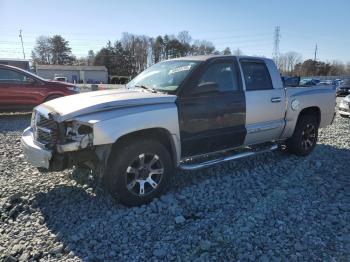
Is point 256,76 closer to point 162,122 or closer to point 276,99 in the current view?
point 276,99

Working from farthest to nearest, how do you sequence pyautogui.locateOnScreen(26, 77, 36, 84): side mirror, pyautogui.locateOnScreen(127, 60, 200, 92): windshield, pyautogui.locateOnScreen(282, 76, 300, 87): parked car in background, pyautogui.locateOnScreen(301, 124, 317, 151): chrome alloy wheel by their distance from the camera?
pyautogui.locateOnScreen(26, 77, 36, 84): side mirror < pyautogui.locateOnScreen(301, 124, 317, 151): chrome alloy wheel < pyautogui.locateOnScreen(282, 76, 300, 87): parked car in background < pyautogui.locateOnScreen(127, 60, 200, 92): windshield

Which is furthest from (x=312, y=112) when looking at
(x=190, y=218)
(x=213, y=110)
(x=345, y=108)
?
(x=345, y=108)

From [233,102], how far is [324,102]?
2.83 metres

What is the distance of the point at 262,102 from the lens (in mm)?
5898

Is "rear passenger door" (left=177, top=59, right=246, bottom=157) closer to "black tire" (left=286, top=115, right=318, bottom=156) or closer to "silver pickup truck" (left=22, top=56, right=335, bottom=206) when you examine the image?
"silver pickup truck" (left=22, top=56, right=335, bottom=206)

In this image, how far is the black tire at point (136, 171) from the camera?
4.21m

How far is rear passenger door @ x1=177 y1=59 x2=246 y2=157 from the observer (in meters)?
4.88

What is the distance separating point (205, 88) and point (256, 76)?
1.38 metres

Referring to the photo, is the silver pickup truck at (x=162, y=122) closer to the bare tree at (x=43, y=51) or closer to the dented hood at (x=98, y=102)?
the dented hood at (x=98, y=102)

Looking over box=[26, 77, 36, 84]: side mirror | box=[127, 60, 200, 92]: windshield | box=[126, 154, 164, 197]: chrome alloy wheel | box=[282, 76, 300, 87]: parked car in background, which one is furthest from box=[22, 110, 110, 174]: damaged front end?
box=[26, 77, 36, 84]: side mirror

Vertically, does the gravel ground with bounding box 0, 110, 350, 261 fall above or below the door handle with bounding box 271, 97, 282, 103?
below

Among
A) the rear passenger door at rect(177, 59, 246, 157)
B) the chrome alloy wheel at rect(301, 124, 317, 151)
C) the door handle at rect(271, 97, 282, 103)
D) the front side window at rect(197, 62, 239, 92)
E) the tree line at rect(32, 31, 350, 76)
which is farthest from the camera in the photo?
the tree line at rect(32, 31, 350, 76)

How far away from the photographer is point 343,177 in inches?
233

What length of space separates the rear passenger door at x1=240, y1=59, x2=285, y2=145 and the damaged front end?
2.57 m
